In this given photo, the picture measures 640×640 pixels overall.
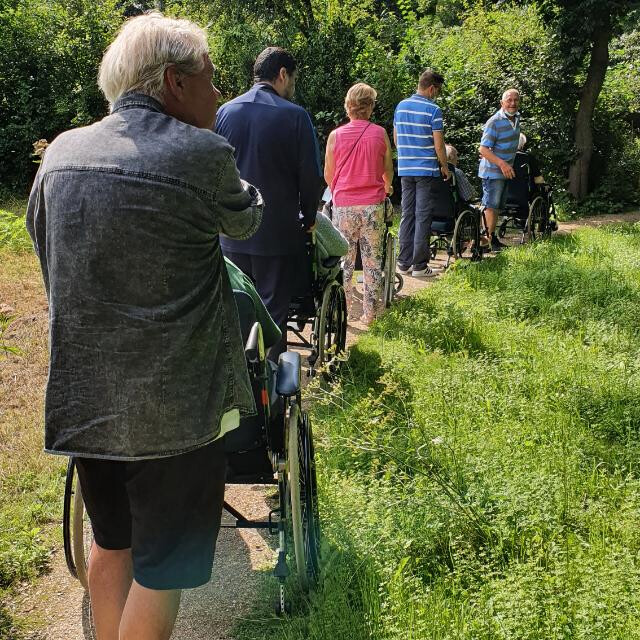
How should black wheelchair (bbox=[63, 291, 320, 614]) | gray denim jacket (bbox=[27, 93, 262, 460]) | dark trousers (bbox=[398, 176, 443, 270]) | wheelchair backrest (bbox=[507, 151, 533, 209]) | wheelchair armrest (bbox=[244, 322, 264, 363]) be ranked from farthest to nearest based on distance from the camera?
wheelchair backrest (bbox=[507, 151, 533, 209]), dark trousers (bbox=[398, 176, 443, 270]), black wheelchair (bbox=[63, 291, 320, 614]), wheelchair armrest (bbox=[244, 322, 264, 363]), gray denim jacket (bbox=[27, 93, 262, 460])

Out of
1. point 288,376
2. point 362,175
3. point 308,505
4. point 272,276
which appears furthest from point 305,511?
point 362,175

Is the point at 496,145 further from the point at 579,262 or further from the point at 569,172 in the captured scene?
the point at 569,172

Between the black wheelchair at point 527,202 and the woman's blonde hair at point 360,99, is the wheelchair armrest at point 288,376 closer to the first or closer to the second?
the woman's blonde hair at point 360,99

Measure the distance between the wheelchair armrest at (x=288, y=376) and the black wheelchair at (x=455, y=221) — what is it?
18.4 feet

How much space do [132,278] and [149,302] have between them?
0.22 ft

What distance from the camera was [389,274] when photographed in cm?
712

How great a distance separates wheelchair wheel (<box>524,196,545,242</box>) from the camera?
32.3 feet

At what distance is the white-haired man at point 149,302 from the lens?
186 cm

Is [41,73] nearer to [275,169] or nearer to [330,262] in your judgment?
[330,262]

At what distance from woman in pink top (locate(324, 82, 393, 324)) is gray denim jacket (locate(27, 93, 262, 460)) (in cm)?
431

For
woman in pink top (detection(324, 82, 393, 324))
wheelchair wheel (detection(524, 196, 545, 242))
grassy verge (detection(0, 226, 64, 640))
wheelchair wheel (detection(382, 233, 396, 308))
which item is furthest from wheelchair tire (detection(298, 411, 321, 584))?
wheelchair wheel (detection(524, 196, 545, 242))

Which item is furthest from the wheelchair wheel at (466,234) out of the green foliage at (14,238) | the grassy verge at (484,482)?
the green foliage at (14,238)

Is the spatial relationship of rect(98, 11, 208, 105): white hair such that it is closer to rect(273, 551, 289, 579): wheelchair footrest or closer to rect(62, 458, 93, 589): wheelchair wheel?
rect(62, 458, 93, 589): wheelchair wheel

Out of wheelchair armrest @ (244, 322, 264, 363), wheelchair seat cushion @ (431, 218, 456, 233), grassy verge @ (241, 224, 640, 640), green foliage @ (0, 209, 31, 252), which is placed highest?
wheelchair armrest @ (244, 322, 264, 363)
